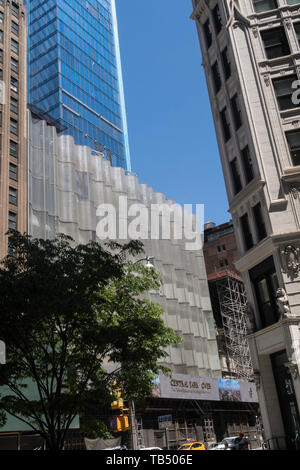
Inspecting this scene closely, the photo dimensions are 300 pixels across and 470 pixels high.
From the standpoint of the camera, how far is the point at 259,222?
25.1m

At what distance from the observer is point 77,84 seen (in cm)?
9094

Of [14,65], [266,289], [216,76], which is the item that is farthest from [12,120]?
[266,289]

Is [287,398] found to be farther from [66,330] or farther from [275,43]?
[275,43]

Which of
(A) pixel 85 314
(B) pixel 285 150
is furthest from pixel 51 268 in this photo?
(B) pixel 285 150

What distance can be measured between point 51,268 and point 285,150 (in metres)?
14.3

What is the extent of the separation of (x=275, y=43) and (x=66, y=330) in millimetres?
20464

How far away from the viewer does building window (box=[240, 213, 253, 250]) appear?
2573 cm

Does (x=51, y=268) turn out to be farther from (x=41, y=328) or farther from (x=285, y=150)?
(x=285, y=150)

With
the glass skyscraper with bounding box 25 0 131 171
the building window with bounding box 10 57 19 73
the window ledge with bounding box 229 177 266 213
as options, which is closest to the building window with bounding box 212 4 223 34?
the window ledge with bounding box 229 177 266 213

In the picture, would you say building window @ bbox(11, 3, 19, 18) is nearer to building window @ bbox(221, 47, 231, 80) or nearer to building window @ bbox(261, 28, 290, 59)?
building window @ bbox(221, 47, 231, 80)

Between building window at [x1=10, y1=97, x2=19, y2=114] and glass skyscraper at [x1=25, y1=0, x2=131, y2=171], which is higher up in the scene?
glass skyscraper at [x1=25, y1=0, x2=131, y2=171]

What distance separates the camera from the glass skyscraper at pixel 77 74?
86.1 metres

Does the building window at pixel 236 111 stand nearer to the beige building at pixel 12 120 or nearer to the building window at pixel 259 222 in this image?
the building window at pixel 259 222

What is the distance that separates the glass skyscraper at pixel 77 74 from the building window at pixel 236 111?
52.3 meters
